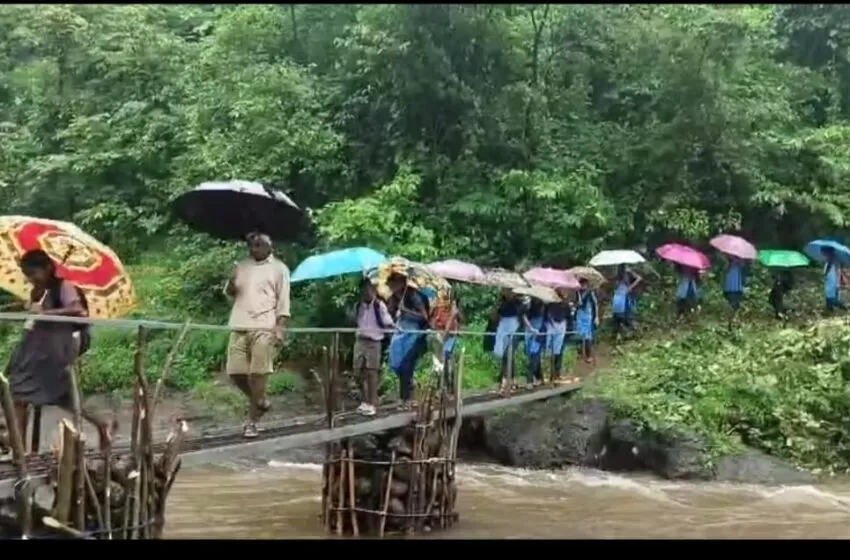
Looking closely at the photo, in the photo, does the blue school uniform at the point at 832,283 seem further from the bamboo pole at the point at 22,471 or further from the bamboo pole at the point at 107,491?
the bamboo pole at the point at 22,471

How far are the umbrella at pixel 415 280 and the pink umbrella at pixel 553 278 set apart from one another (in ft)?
7.16

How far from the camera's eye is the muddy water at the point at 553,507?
862 cm

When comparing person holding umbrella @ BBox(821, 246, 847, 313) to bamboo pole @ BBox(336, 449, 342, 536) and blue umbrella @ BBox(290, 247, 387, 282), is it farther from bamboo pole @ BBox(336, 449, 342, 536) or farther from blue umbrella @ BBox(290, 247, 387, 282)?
bamboo pole @ BBox(336, 449, 342, 536)

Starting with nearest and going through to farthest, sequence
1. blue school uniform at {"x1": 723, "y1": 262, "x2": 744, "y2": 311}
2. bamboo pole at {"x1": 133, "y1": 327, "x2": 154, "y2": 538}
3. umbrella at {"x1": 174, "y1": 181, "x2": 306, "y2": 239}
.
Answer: bamboo pole at {"x1": 133, "y1": 327, "x2": 154, "y2": 538} → umbrella at {"x1": 174, "y1": 181, "x2": 306, "y2": 239} → blue school uniform at {"x1": 723, "y1": 262, "x2": 744, "y2": 311}

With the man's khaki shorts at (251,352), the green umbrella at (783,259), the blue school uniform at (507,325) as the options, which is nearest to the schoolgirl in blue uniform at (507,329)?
the blue school uniform at (507,325)

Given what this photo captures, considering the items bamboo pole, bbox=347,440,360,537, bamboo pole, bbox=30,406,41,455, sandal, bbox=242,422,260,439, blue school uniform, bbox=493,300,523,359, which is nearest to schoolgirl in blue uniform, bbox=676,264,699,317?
blue school uniform, bbox=493,300,523,359

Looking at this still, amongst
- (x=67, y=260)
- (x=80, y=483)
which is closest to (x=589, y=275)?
(x=67, y=260)

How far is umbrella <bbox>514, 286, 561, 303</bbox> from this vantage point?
36.7ft

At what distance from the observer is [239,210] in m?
6.88

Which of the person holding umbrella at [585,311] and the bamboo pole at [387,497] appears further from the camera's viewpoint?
the person holding umbrella at [585,311]

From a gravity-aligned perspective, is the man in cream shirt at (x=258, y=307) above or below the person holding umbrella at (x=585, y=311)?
above

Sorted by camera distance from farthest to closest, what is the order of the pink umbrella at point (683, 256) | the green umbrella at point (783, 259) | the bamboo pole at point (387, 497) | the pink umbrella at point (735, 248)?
the green umbrella at point (783, 259), the pink umbrella at point (735, 248), the pink umbrella at point (683, 256), the bamboo pole at point (387, 497)

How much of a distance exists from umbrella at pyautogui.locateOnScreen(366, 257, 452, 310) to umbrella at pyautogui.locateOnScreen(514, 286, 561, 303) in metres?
1.10
